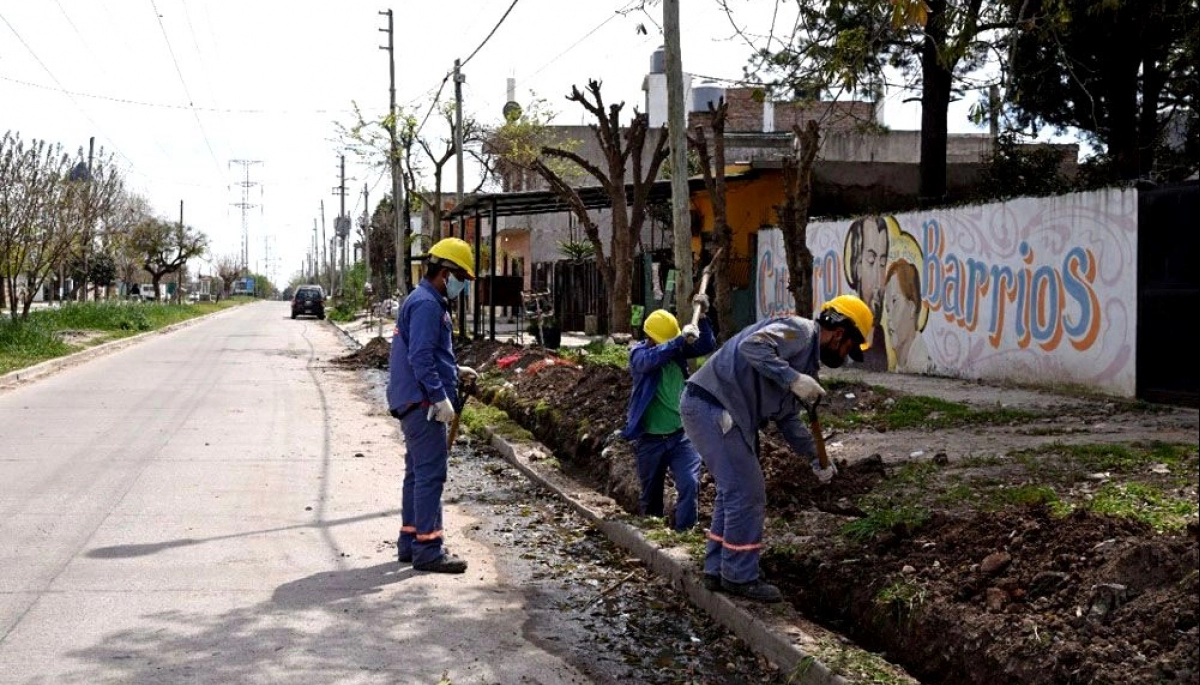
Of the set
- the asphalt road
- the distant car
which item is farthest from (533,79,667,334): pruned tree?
the distant car

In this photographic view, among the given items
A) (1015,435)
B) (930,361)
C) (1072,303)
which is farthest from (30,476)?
(930,361)

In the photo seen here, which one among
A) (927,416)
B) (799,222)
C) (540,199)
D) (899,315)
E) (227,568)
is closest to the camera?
(227,568)

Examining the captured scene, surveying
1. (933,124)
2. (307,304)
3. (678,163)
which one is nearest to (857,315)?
(678,163)

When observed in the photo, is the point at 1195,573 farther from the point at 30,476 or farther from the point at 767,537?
the point at 30,476

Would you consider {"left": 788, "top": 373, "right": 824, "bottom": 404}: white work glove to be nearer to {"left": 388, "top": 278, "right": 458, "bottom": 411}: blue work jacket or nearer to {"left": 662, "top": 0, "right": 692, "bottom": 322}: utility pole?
{"left": 388, "top": 278, "right": 458, "bottom": 411}: blue work jacket

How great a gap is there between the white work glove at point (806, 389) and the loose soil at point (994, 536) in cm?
98

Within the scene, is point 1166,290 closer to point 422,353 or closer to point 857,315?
point 857,315

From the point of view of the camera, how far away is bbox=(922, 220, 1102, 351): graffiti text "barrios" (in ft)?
44.6

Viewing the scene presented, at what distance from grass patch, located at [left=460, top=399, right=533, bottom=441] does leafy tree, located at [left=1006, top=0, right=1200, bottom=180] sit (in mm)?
8840

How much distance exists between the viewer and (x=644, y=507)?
838 centimetres

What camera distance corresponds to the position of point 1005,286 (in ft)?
50.0

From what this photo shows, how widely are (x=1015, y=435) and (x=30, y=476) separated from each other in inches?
323

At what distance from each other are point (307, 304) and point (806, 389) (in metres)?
64.0

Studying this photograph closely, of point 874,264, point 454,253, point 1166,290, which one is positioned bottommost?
point 1166,290
